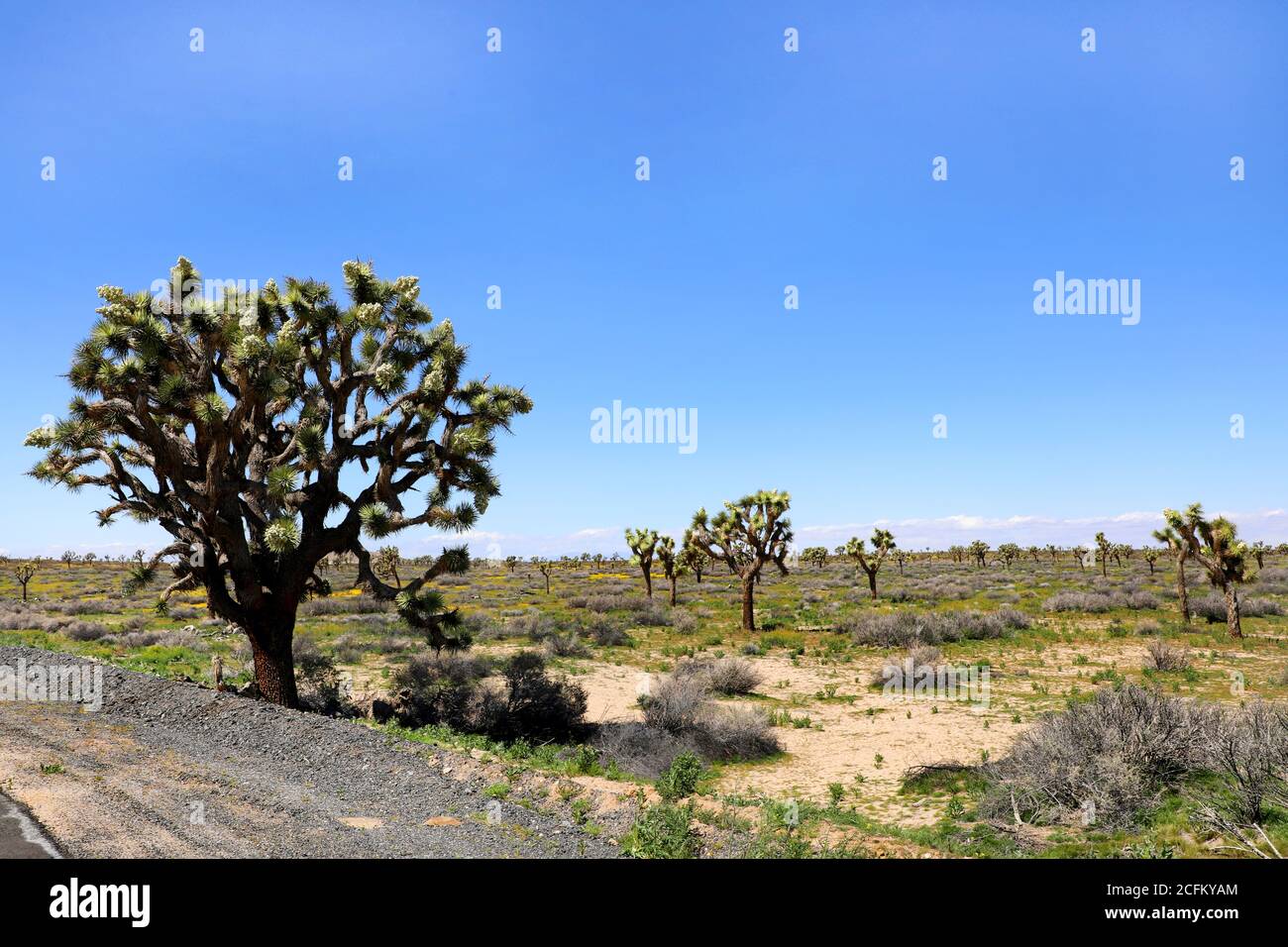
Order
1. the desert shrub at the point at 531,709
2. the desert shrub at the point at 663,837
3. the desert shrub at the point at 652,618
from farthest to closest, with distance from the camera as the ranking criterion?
the desert shrub at the point at 652,618, the desert shrub at the point at 531,709, the desert shrub at the point at 663,837

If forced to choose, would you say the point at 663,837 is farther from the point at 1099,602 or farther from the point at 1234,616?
the point at 1099,602

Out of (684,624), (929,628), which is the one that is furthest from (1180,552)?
(684,624)

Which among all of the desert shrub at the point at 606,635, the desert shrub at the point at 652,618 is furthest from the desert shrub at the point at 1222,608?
the desert shrub at the point at 606,635

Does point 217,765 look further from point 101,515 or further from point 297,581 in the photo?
point 101,515

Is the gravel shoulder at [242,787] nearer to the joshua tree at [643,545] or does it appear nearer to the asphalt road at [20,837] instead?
the asphalt road at [20,837]

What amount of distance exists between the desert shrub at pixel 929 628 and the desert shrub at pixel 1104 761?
1782 centimetres

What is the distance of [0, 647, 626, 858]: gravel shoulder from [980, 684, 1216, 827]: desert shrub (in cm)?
566

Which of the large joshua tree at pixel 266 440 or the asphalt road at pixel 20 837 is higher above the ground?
the large joshua tree at pixel 266 440

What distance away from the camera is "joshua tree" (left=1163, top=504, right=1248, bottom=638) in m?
27.6

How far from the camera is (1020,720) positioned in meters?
16.6

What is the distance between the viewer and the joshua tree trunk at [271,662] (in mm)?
14539
